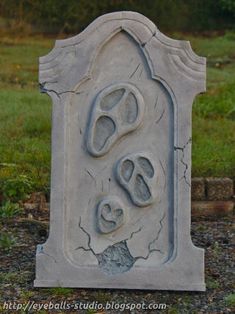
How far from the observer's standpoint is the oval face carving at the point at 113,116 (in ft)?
13.7

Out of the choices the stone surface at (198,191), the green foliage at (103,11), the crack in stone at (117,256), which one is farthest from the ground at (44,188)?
the green foliage at (103,11)

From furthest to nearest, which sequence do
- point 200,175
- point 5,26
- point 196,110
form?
point 5,26 < point 196,110 < point 200,175

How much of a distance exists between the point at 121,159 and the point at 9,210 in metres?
1.54

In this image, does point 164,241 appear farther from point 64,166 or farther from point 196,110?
point 196,110

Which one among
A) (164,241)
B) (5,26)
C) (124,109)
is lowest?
(164,241)

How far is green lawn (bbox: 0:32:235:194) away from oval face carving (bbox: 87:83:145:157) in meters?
1.74

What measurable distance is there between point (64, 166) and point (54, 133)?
0.52 feet

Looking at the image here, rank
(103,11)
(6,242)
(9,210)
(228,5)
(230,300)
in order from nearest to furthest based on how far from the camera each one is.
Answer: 1. (230,300)
2. (6,242)
3. (9,210)
4. (103,11)
5. (228,5)

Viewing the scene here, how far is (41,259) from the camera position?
4.27m

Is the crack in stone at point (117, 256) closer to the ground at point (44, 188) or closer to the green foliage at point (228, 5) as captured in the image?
the ground at point (44, 188)

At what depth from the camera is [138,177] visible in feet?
13.9

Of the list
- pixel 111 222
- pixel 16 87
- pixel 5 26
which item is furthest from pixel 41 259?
pixel 5 26

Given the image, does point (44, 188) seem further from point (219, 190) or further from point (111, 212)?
point (111, 212)

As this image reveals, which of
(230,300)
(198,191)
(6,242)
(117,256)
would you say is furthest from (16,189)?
(230,300)
